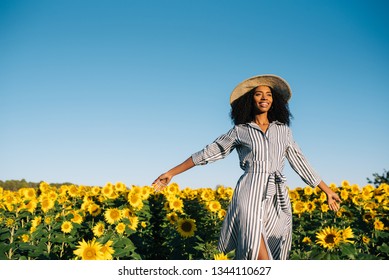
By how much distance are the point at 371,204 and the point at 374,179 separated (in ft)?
55.6

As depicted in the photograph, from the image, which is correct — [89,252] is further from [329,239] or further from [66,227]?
[66,227]

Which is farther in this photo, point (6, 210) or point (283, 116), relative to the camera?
point (6, 210)

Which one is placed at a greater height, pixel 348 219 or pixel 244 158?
pixel 244 158

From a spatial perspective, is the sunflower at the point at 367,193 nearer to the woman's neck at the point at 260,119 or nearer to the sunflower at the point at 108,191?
the woman's neck at the point at 260,119

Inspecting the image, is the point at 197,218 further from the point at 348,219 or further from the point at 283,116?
the point at 283,116

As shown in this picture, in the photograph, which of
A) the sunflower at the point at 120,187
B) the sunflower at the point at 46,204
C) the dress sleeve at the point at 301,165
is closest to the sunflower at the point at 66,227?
the sunflower at the point at 46,204

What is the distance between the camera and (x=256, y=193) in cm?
348

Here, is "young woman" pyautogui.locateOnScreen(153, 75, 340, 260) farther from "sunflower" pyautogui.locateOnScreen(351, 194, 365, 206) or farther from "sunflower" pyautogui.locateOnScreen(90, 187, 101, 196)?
"sunflower" pyautogui.locateOnScreen(90, 187, 101, 196)

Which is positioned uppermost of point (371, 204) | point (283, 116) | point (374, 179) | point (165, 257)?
point (374, 179)

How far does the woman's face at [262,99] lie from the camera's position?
396cm

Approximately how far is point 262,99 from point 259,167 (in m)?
0.77
